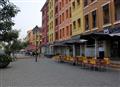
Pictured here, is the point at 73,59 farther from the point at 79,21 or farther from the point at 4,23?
the point at 79,21

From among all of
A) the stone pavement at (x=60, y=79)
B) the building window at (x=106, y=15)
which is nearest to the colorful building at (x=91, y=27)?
the building window at (x=106, y=15)

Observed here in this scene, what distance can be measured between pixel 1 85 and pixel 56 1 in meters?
55.5

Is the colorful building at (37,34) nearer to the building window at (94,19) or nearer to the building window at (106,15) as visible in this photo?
the building window at (94,19)

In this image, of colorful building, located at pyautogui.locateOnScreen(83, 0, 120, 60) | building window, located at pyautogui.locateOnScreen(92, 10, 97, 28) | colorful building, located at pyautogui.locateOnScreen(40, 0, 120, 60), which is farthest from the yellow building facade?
building window, located at pyautogui.locateOnScreen(92, 10, 97, 28)

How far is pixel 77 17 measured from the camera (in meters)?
43.3

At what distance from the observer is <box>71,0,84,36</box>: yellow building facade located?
40.7 meters

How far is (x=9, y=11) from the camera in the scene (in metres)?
26.3

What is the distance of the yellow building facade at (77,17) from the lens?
40.7 meters

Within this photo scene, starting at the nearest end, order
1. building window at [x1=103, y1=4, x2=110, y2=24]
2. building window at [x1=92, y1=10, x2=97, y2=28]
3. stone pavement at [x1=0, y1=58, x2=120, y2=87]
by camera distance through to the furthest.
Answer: stone pavement at [x1=0, y1=58, x2=120, y2=87]
building window at [x1=103, y1=4, x2=110, y2=24]
building window at [x1=92, y1=10, x2=97, y2=28]

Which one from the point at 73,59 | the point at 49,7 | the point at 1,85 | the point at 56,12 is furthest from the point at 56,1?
the point at 1,85

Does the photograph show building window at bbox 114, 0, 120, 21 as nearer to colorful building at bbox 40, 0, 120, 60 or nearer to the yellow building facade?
colorful building at bbox 40, 0, 120, 60

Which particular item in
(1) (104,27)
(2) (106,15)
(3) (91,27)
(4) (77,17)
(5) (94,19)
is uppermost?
(4) (77,17)

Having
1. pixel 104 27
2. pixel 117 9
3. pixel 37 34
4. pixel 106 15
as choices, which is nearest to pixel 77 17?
pixel 106 15

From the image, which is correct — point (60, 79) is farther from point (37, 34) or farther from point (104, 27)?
point (37, 34)
